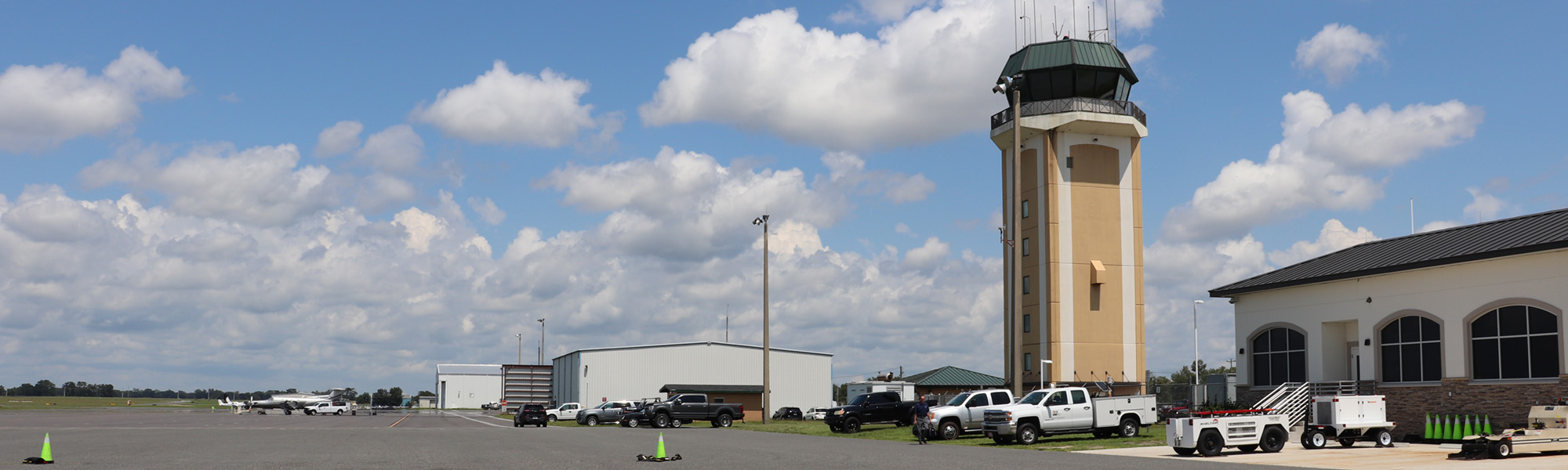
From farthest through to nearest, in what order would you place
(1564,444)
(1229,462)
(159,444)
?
1. (159,444)
2. (1564,444)
3. (1229,462)

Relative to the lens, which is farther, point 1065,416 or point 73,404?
point 73,404

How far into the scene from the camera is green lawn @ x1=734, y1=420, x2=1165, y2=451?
29.3 meters

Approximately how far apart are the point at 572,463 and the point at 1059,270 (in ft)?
115

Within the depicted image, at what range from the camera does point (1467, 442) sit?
23.1m

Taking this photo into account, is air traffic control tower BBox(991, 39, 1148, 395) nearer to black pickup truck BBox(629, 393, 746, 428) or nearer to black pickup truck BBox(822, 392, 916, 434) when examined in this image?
black pickup truck BBox(822, 392, 916, 434)

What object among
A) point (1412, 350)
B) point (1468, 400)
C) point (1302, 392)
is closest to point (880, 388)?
point (1302, 392)

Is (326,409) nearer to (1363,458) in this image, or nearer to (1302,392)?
(1302,392)

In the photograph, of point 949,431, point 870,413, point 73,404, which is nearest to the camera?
point 949,431

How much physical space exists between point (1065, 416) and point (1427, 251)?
13805mm

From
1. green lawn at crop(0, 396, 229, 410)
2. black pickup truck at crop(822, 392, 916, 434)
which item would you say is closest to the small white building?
green lawn at crop(0, 396, 229, 410)

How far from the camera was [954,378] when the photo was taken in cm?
8588

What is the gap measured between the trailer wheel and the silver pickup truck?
13.0 metres

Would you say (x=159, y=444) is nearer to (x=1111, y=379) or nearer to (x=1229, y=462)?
(x=1229, y=462)

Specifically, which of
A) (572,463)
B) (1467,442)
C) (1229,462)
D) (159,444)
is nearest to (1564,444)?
(1467,442)
